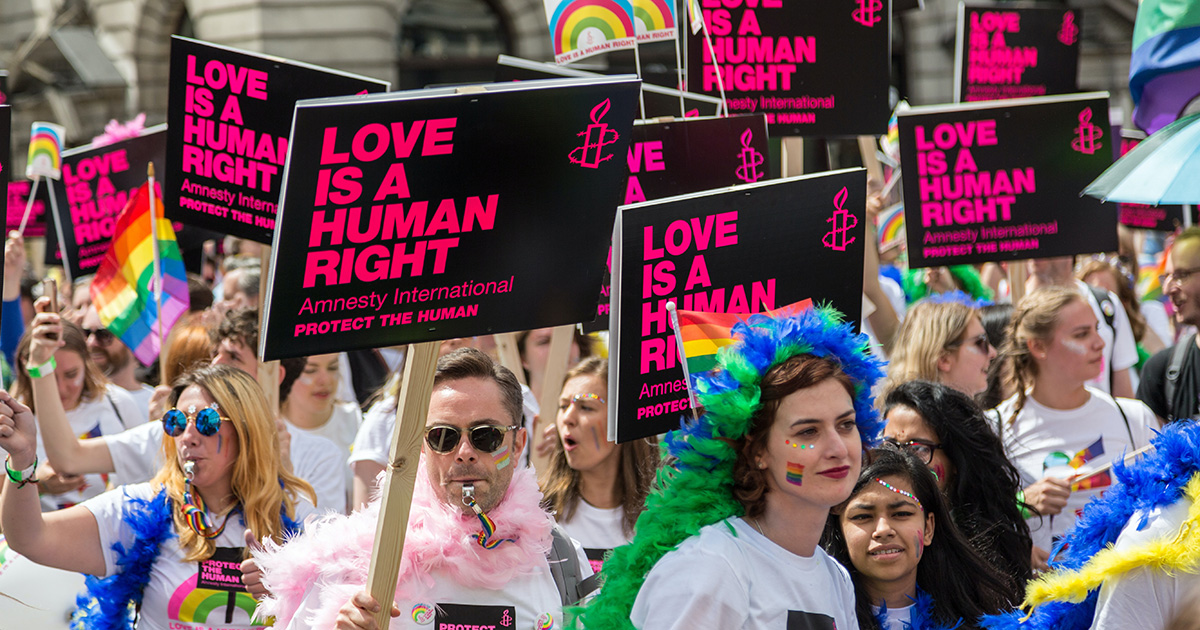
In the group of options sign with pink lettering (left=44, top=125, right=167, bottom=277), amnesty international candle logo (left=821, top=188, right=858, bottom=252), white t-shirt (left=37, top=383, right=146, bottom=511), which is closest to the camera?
amnesty international candle logo (left=821, top=188, right=858, bottom=252)

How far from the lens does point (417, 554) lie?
9.90 ft

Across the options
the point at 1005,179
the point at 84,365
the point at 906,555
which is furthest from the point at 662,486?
the point at 1005,179

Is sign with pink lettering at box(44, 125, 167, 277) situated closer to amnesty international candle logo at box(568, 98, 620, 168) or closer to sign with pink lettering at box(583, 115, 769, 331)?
sign with pink lettering at box(583, 115, 769, 331)

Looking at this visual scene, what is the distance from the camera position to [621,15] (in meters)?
5.28

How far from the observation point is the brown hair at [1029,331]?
490 cm

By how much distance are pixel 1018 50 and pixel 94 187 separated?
5.42 meters

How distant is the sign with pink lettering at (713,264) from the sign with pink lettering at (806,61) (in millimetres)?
2064

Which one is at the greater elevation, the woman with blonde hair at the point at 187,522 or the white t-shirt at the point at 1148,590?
the white t-shirt at the point at 1148,590

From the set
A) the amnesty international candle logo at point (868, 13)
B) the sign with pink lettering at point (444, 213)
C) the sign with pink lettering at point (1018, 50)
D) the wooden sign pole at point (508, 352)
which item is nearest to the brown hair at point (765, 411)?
the sign with pink lettering at point (444, 213)

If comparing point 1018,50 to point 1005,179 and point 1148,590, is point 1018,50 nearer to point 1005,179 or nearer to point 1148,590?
point 1005,179

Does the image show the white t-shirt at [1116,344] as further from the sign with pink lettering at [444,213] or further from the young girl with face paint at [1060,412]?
the sign with pink lettering at [444,213]

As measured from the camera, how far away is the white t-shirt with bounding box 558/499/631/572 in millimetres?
4168

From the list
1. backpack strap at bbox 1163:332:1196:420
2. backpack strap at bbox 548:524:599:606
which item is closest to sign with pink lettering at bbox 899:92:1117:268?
backpack strap at bbox 1163:332:1196:420

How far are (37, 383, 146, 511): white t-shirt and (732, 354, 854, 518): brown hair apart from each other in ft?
10.7
